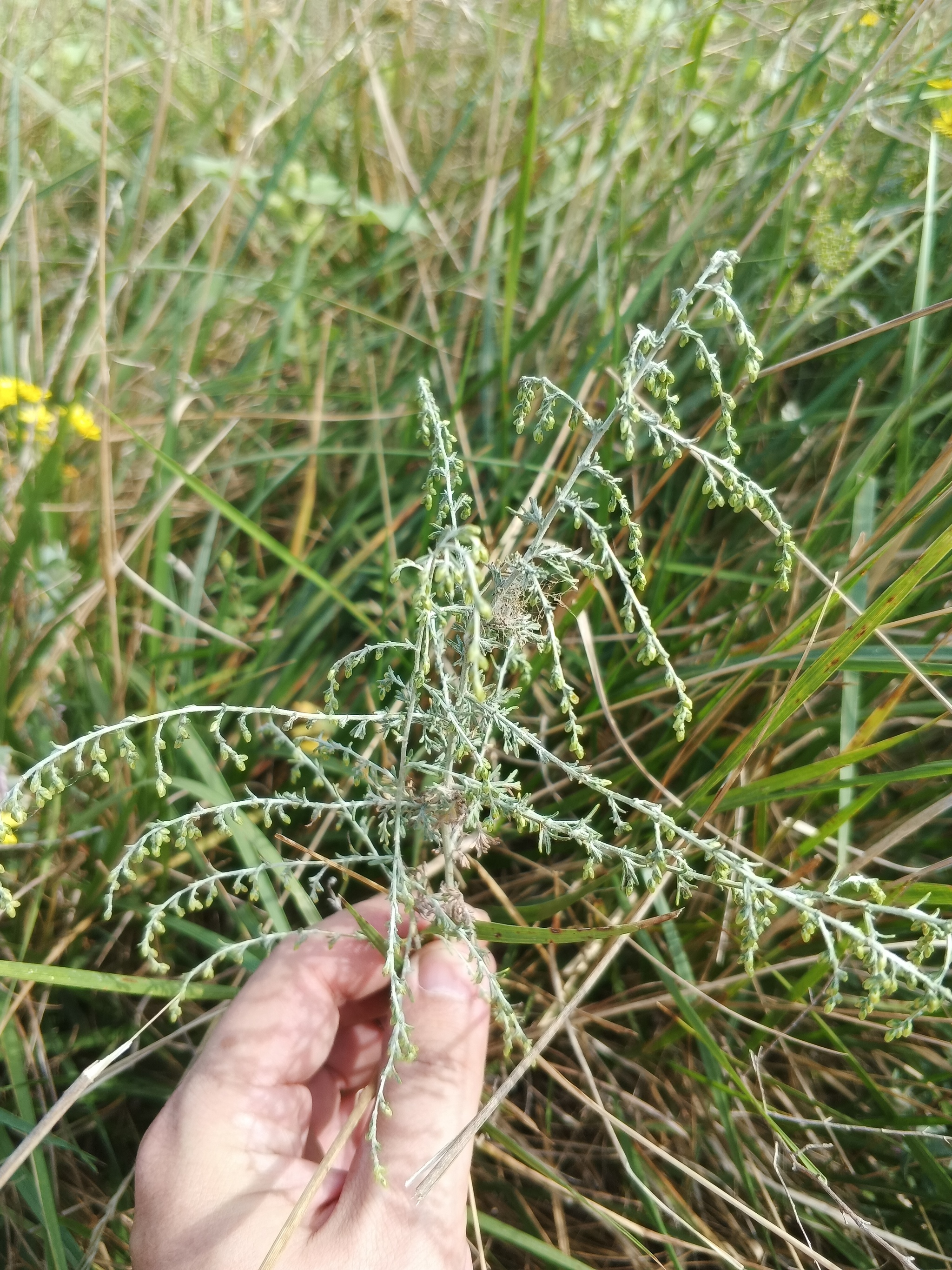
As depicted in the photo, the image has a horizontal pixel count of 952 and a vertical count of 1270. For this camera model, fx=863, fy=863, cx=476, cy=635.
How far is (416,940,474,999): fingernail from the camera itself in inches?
54.1

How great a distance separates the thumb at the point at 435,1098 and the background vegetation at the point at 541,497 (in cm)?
16

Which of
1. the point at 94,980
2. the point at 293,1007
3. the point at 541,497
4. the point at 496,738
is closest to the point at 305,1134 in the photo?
the point at 293,1007

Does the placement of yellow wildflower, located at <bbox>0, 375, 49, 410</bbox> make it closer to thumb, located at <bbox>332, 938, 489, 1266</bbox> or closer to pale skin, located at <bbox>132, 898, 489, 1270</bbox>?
pale skin, located at <bbox>132, 898, 489, 1270</bbox>

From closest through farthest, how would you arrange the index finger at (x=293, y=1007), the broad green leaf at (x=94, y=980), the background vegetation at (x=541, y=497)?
1. the broad green leaf at (x=94, y=980)
2. the index finger at (x=293, y=1007)
3. the background vegetation at (x=541, y=497)

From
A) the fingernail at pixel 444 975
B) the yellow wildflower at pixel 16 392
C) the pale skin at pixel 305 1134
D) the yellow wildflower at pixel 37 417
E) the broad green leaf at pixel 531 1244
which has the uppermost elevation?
the yellow wildflower at pixel 16 392

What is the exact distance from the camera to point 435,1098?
1298mm

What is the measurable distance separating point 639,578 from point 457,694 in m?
0.31

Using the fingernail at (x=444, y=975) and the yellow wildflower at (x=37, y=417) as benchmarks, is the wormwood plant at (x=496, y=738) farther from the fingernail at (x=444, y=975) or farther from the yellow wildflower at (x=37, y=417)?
the yellow wildflower at (x=37, y=417)

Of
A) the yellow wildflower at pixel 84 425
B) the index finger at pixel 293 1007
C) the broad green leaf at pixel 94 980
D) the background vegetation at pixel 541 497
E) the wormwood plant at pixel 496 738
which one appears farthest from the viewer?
the yellow wildflower at pixel 84 425

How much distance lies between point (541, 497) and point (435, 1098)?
1.25 m

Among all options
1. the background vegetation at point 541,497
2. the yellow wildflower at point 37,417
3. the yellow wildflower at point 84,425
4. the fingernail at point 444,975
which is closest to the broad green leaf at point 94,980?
the background vegetation at point 541,497

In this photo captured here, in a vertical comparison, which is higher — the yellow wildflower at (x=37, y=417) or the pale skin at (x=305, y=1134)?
the yellow wildflower at (x=37, y=417)

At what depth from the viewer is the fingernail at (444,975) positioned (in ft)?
4.50

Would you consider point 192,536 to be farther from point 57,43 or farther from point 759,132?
point 57,43
